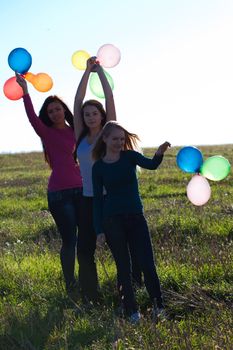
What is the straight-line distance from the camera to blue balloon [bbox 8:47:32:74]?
240 inches

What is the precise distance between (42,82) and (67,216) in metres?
1.63

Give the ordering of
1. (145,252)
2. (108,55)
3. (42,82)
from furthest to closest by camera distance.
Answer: (42,82) < (108,55) < (145,252)

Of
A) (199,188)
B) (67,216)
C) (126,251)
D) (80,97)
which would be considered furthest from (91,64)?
(126,251)

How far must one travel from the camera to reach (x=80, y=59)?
19.8 feet

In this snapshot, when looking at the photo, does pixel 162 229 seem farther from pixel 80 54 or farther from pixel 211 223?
pixel 80 54

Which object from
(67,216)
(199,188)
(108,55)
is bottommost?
(67,216)

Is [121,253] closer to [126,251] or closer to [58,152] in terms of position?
[126,251]

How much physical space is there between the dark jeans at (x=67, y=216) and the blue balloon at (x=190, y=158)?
3.66ft

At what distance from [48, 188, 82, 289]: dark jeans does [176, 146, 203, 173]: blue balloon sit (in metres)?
1.12

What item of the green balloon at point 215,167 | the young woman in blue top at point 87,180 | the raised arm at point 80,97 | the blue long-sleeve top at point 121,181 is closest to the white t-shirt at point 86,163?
the young woman in blue top at point 87,180

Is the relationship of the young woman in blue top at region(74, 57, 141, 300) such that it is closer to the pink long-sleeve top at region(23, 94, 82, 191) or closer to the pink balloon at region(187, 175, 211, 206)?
the pink long-sleeve top at region(23, 94, 82, 191)

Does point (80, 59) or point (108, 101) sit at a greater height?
point (80, 59)

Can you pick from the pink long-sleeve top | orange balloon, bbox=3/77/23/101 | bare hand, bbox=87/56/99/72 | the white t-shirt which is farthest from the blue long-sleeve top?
orange balloon, bbox=3/77/23/101

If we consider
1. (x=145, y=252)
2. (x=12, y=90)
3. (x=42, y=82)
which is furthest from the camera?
(x=42, y=82)
